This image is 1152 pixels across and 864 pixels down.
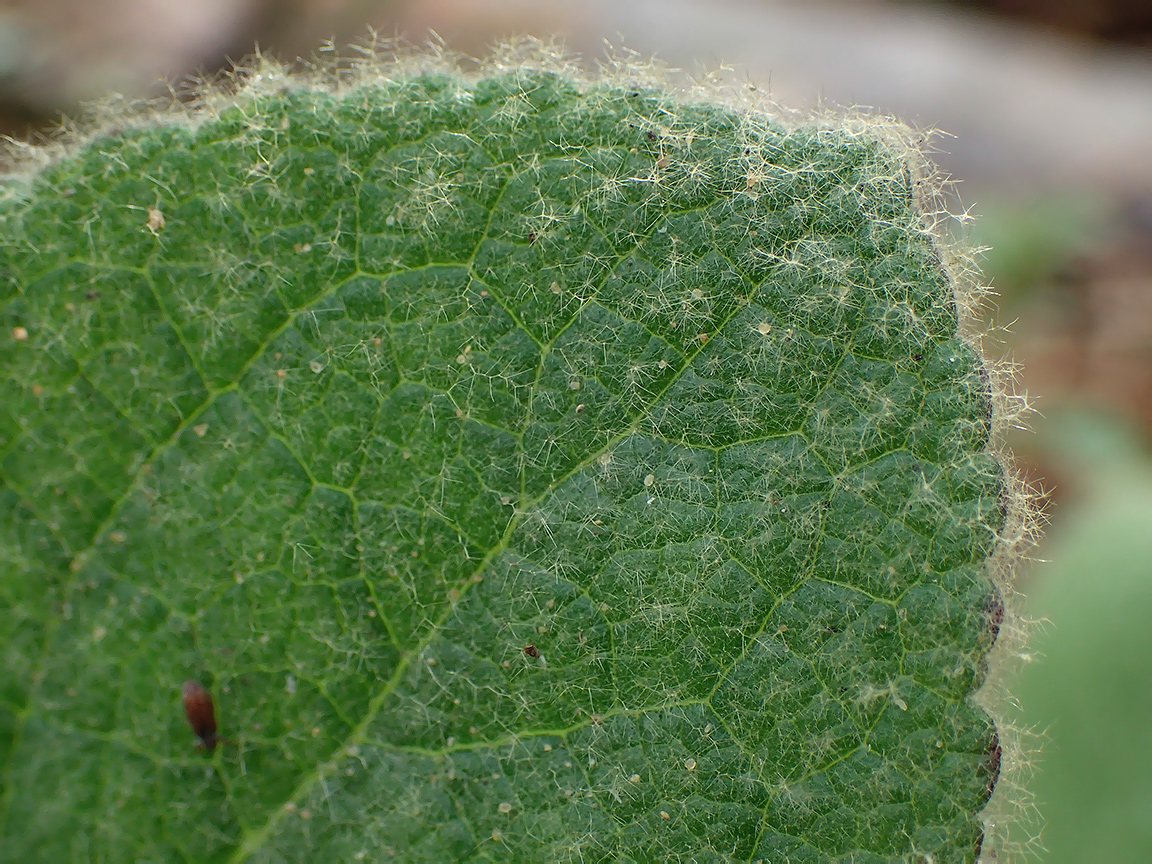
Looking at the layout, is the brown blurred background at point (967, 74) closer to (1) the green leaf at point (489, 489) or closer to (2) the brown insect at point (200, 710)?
(1) the green leaf at point (489, 489)

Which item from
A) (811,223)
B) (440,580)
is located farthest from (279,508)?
(811,223)

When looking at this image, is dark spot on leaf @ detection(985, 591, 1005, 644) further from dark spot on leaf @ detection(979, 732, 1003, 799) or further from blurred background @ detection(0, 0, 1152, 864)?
blurred background @ detection(0, 0, 1152, 864)

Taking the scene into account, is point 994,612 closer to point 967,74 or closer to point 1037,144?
point 1037,144

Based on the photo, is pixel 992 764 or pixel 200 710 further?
pixel 200 710

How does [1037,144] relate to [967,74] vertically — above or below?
below

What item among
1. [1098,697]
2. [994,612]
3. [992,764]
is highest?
[994,612]

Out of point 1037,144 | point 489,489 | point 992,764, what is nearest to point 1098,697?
point 992,764

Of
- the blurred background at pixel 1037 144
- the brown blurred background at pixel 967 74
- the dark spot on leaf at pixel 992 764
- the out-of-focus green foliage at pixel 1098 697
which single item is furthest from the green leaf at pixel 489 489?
the brown blurred background at pixel 967 74
